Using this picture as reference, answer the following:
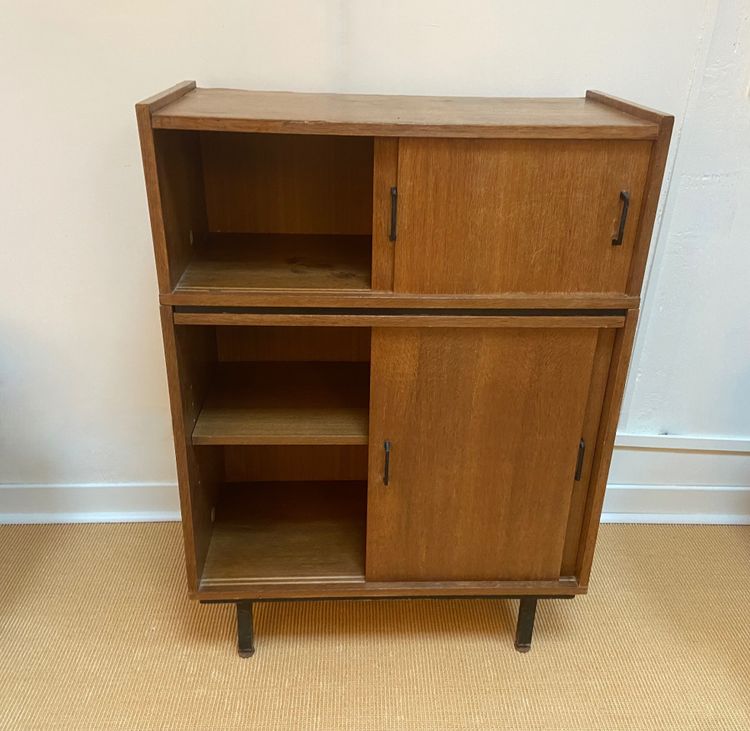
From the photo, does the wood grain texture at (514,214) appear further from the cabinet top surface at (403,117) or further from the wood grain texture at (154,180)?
the wood grain texture at (154,180)

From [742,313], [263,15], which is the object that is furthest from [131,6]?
[742,313]

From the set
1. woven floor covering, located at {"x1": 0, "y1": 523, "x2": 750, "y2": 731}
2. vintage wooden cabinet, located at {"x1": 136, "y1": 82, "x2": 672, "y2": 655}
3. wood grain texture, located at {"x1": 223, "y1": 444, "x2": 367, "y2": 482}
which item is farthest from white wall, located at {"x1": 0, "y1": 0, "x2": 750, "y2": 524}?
woven floor covering, located at {"x1": 0, "y1": 523, "x2": 750, "y2": 731}

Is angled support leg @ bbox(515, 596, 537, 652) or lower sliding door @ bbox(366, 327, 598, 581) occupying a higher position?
lower sliding door @ bbox(366, 327, 598, 581)

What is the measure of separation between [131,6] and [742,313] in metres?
1.35

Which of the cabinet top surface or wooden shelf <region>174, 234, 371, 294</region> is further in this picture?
wooden shelf <region>174, 234, 371, 294</region>

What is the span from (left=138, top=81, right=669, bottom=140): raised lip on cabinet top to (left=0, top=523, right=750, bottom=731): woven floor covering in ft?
3.09

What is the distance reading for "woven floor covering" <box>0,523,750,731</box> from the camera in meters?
1.17

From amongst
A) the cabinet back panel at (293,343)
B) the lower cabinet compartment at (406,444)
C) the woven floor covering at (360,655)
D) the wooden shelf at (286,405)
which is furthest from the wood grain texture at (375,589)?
the cabinet back panel at (293,343)

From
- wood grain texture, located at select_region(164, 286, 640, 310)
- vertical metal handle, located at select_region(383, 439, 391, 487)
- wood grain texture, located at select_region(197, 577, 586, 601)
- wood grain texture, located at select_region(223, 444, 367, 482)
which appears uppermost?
wood grain texture, located at select_region(164, 286, 640, 310)

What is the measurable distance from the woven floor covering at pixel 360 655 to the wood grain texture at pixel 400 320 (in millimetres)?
674

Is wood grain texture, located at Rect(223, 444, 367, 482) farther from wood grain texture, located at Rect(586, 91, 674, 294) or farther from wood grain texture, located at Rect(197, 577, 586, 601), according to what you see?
wood grain texture, located at Rect(586, 91, 674, 294)

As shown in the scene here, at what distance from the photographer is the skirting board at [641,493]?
158 centimetres

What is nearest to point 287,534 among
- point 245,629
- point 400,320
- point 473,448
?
point 245,629

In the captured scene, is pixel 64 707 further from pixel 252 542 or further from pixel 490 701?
pixel 490 701
